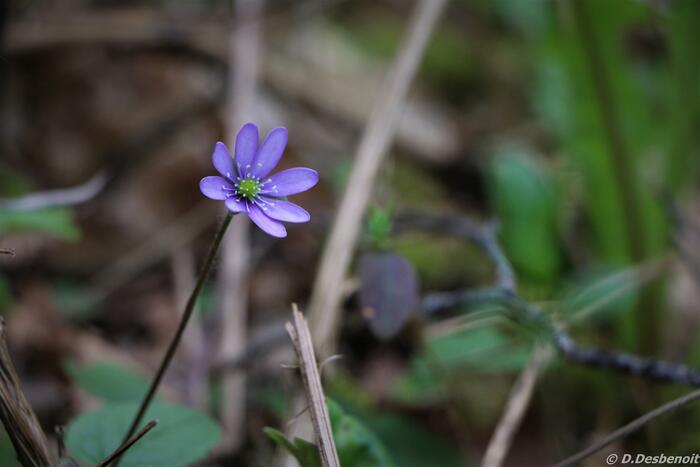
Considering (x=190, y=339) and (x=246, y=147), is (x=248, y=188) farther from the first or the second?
(x=190, y=339)

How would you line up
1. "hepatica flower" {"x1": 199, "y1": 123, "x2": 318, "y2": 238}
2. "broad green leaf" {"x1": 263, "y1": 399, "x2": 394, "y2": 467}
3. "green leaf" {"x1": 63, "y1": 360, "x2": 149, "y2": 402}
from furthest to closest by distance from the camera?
"green leaf" {"x1": 63, "y1": 360, "x2": 149, "y2": 402}
"broad green leaf" {"x1": 263, "y1": 399, "x2": 394, "y2": 467}
"hepatica flower" {"x1": 199, "y1": 123, "x2": 318, "y2": 238}

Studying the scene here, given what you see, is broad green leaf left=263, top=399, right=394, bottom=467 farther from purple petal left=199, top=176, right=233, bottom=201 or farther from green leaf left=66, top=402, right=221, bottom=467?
purple petal left=199, top=176, right=233, bottom=201

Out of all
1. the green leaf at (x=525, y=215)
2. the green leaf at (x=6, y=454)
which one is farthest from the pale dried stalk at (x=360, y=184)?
the green leaf at (x=6, y=454)

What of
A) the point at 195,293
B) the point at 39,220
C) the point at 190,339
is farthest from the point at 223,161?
the point at 190,339

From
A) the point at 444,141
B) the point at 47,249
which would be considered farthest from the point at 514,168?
the point at 47,249

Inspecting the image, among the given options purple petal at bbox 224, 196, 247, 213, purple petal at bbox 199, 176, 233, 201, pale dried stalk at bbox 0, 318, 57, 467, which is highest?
purple petal at bbox 199, 176, 233, 201

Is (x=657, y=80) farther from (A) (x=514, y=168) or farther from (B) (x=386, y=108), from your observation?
(B) (x=386, y=108)

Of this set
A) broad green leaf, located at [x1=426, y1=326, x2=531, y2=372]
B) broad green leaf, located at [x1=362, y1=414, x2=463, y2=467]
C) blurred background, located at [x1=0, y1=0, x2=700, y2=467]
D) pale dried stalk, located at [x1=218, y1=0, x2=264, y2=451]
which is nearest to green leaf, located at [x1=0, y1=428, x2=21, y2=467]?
blurred background, located at [x1=0, y1=0, x2=700, y2=467]
